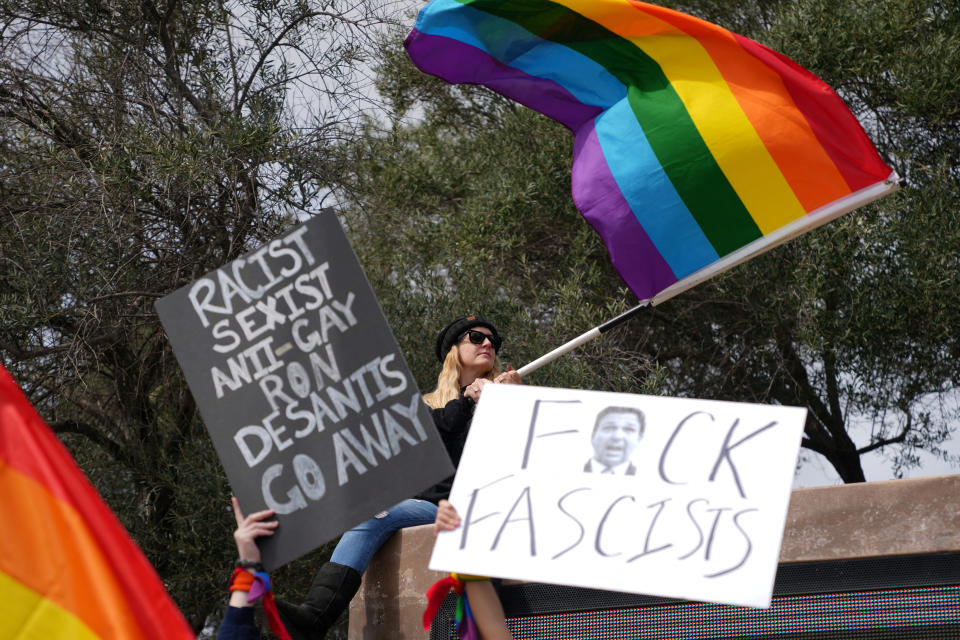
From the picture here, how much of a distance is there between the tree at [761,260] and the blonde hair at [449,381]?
6.81 ft

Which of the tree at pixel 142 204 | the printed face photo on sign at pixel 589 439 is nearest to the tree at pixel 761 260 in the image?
the tree at pixel 142 204

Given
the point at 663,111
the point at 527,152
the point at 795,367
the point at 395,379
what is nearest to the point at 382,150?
the point at 527,152

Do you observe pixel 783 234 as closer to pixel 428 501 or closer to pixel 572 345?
pixel 572 345

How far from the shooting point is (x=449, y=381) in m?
5.38

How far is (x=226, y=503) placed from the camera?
733 centimetres

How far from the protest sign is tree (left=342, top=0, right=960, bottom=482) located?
4.09 metres

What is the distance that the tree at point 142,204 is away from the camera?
6.94m

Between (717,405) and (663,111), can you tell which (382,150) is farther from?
(717,405)

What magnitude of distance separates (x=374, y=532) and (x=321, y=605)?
413mm

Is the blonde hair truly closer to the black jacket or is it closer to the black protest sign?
the black jacket

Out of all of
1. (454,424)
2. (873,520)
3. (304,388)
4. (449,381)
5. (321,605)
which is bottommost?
(873,520)

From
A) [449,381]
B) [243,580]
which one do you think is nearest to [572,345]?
[449,381]

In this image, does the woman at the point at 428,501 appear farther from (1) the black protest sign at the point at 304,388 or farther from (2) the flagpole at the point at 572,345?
(1) the black protest sign at the point at 304,388

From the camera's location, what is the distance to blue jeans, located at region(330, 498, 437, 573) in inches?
183
